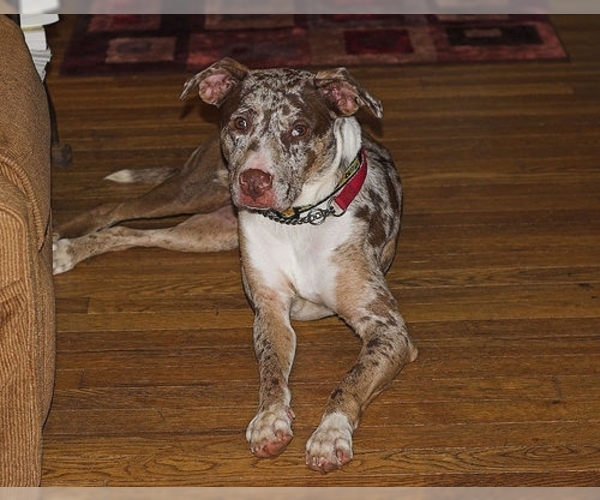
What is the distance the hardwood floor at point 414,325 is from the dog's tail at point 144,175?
7 centimetres

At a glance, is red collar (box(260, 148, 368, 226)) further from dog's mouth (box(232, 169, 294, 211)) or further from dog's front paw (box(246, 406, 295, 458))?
dog's front paw (box(246, 406, 295, 458))

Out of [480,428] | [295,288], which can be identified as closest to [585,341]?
[480,428]

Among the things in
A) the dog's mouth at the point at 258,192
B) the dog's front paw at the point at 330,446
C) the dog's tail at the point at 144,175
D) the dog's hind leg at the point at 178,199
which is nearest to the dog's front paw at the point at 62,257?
the dog's hind leg at the point at 178,199

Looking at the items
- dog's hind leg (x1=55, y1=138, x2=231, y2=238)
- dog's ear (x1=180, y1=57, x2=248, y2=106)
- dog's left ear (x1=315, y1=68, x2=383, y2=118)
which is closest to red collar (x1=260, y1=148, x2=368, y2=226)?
dog's left ear (x1=315, y1=68, x2=383, y2=118)

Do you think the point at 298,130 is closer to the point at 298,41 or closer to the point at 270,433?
the point at 270,433

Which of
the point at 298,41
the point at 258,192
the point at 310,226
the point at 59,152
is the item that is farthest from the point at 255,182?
the point at 298,41

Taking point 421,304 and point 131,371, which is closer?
point 131,371

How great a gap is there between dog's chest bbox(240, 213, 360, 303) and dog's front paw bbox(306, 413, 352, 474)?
2.10 feet

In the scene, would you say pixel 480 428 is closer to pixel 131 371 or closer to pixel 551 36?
pixel 131 371

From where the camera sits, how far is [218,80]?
451 cm

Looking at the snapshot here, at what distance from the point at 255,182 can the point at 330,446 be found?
948 millimetres

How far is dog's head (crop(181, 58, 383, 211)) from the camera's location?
4168 millimetres

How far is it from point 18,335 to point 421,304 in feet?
6.52

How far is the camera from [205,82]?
14.8ft
